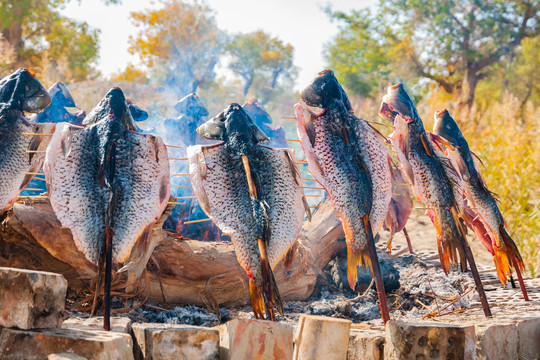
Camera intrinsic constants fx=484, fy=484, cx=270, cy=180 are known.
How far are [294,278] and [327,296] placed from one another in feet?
1.63

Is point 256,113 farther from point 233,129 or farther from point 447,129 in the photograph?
point 233,129

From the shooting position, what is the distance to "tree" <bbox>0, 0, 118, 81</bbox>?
64.4 ft

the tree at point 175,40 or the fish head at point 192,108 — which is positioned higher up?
the tree at point 175,40

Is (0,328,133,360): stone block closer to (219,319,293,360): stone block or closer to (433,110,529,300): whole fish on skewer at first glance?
(219,319,293,360): stone block

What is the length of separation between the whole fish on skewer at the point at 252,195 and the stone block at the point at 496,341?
134cm

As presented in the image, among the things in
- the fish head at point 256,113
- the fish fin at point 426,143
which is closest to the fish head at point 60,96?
the fish head at point 256,113

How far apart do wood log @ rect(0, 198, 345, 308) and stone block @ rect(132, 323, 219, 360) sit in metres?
1.39

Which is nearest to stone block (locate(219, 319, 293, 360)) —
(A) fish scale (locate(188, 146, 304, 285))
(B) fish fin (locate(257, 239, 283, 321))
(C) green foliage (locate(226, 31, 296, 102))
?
(B) fish fin (locate(257, 239, 283, 321))

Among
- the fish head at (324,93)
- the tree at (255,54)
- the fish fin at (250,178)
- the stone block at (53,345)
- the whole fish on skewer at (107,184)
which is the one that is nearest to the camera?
the stone block at (53,345)

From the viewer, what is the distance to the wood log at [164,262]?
3.99 metres

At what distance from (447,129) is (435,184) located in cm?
97

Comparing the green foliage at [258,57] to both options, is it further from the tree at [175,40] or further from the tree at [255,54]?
the tree at [175,40]

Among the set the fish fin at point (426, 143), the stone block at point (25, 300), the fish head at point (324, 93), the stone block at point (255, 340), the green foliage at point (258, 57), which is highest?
the green foliage at point (258, 57)

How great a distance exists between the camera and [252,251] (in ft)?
10.3
